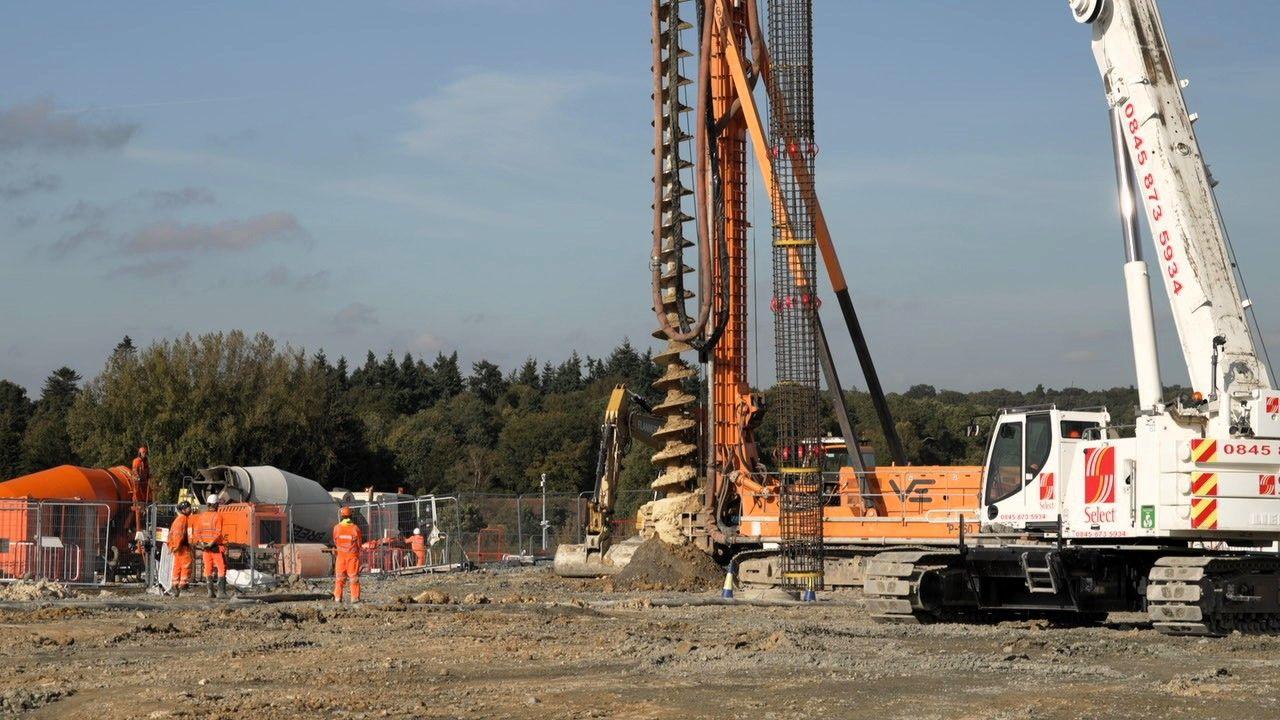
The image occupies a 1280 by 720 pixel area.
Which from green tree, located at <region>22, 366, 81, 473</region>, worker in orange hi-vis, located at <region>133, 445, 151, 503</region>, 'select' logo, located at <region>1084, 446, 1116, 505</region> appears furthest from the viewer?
green tree, located at <region>22, 366, 81, 473</region>

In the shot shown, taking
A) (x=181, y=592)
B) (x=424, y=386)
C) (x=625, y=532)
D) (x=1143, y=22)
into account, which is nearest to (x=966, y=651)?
(x=1143, y=22)

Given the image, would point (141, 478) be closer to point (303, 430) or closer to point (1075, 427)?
point (1075, 427)

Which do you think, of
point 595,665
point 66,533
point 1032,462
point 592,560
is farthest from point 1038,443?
point 66,533

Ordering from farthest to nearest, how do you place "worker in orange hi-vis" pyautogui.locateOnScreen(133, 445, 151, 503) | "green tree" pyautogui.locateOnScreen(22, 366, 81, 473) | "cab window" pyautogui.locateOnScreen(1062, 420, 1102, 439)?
"green tree" pyautogui.locateOnScreen(22, 366, 81, 473) < "worker in orange hi-vis" pyautogui.locateOnScreen(133, 445, 151, 503) < "cab window" pyautogui.locateOnScreen(1062, 420, 1102, 439)

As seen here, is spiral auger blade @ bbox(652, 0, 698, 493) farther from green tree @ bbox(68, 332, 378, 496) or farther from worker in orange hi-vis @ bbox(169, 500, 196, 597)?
green tree @ bbox(68, 332, 378, 496)

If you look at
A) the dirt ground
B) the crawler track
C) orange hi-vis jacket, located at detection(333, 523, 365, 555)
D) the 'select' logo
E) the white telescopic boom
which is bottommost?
the dirt ground

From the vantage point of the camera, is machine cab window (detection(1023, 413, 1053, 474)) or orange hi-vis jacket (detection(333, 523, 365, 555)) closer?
machine cab window (detection(1023, 413, 1053, 474))

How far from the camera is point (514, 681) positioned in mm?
13578

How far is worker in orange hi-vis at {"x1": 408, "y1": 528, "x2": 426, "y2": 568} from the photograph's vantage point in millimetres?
35156

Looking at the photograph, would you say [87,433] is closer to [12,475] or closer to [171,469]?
[171,469]

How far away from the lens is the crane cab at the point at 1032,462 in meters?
18.7

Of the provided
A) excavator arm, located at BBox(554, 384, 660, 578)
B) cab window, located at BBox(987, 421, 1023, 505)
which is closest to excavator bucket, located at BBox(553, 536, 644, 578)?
excavator arm, located at BBox(554, 384, 660, 578)

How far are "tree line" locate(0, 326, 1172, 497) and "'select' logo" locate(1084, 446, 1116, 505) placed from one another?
37.8 feet

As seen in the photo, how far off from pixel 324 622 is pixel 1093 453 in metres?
9.83
